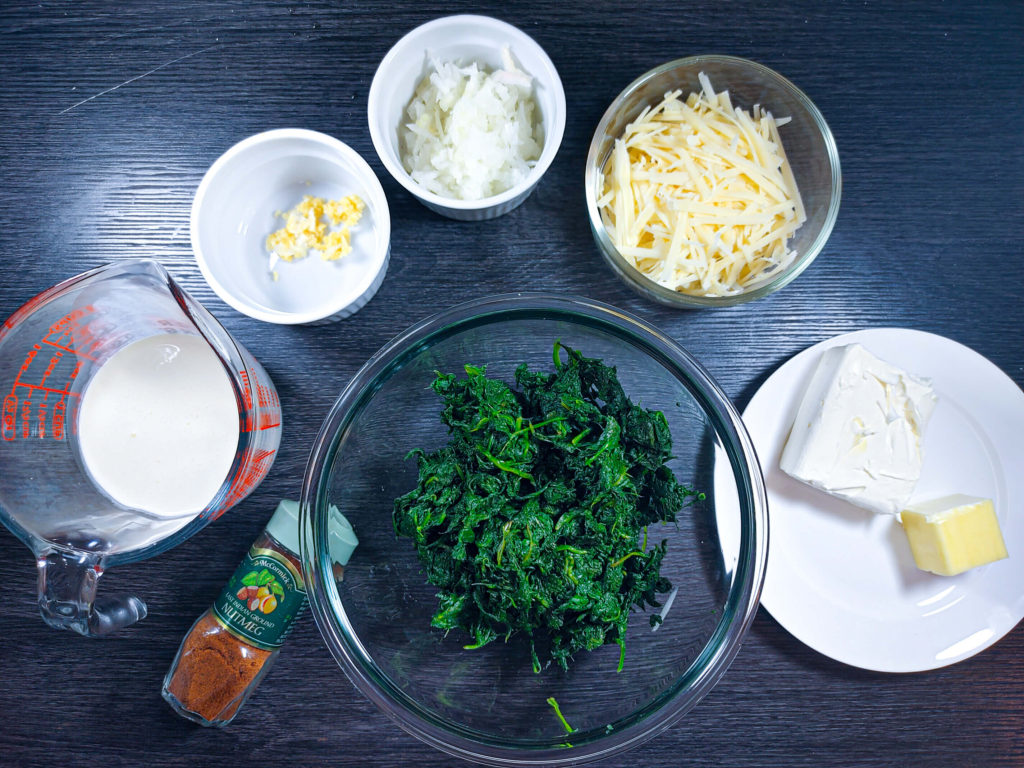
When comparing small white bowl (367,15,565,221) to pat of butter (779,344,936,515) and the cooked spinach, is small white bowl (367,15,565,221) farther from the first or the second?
pat of butter (779,344,936,515)

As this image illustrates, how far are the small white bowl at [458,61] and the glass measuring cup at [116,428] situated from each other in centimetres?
49

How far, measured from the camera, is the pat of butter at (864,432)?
1.36 meters

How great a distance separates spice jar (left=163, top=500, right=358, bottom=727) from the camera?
4.45 ft

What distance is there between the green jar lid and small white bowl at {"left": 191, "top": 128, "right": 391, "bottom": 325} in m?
0.37

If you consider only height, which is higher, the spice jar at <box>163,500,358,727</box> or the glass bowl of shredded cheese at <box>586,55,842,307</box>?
the glass bowl of shredded cheese at <box>586,55,842,307</box>

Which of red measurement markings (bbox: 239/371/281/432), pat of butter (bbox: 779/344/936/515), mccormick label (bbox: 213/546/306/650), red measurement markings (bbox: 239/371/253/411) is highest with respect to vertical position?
red measurement markings (bbox: 239/371/253/411)

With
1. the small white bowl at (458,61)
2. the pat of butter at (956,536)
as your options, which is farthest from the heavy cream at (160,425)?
the pat of butter at (956,536)

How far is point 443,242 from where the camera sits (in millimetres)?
1500

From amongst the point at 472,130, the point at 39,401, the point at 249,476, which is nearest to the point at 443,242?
the point at 472,130

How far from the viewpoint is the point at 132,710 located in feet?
4.98

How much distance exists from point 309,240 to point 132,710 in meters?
1.11

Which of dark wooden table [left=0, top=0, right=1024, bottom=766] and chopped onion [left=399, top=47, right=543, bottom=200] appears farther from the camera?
dark wooden table [left=0, top=0, right=1024, bottom=766]

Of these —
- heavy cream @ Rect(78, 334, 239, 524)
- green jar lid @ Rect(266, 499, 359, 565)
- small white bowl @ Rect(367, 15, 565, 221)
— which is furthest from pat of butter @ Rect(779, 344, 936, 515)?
heavy cream @ Rect(78, 334, 239, 524)

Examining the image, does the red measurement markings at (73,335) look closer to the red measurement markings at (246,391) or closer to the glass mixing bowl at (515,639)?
the red measurement markings at (246,391)
